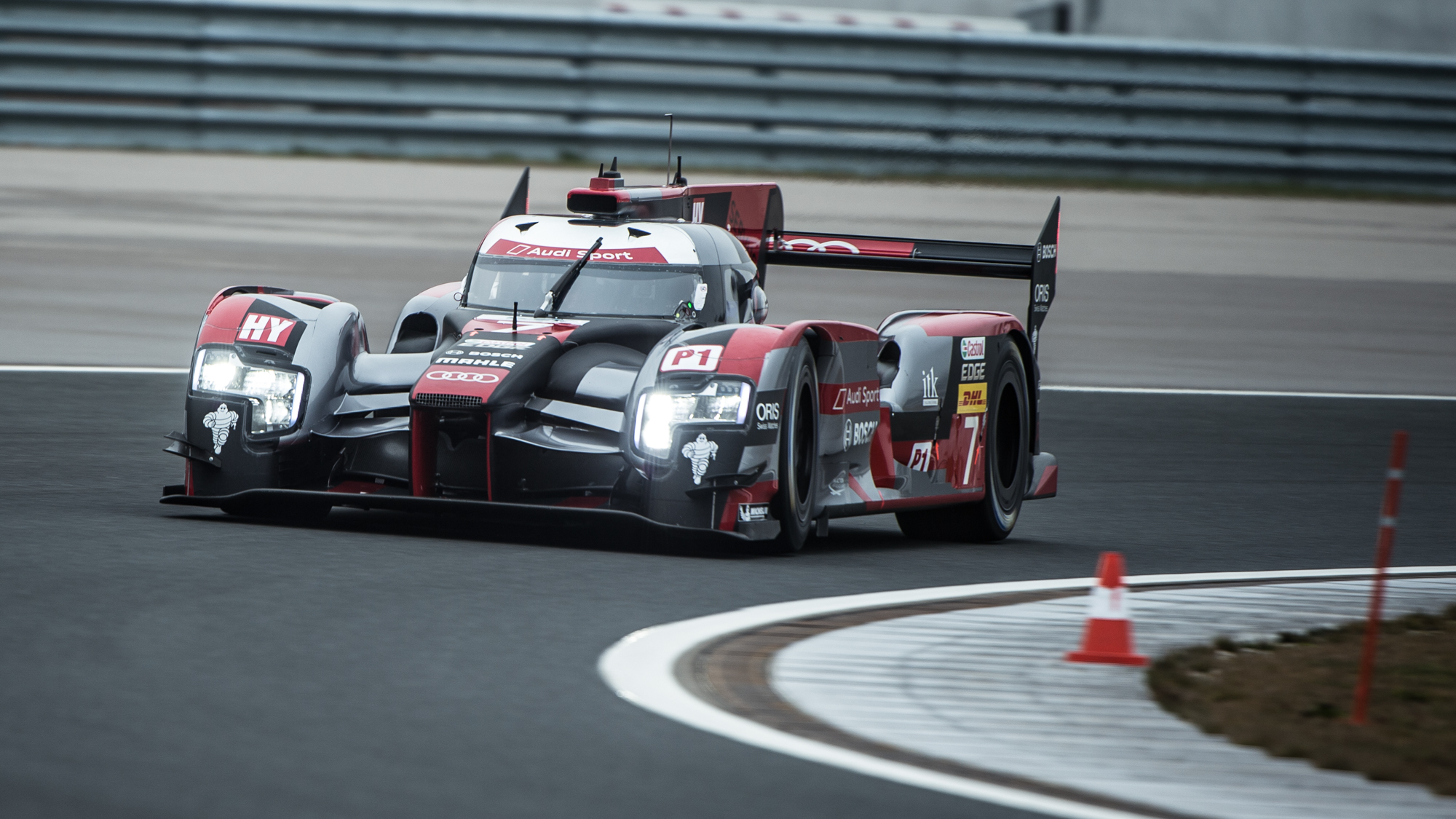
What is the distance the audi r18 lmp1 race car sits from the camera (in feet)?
26.9

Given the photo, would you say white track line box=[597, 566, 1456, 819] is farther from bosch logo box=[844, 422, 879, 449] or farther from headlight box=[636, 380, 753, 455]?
bosch logo box=[844, 422, 879, 449]

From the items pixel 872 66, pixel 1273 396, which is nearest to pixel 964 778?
pixel 1273 396

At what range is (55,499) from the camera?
359 inches

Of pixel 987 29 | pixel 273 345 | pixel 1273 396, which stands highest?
pixel 987 29

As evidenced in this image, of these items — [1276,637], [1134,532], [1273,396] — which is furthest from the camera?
[1273,396]

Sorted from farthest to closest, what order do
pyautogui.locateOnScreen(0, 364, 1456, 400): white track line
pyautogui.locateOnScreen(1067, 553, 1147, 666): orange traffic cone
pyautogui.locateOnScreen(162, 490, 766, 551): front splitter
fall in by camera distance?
pyautogui.locateOnScreen(0, 364, 1456, 400): white track line → pyautogui.locateOnScreen(162, 490, 766, 551): front splitter → pyautogui.locateOnScreen(1067, 553, 1147, 666): orange traffic cone

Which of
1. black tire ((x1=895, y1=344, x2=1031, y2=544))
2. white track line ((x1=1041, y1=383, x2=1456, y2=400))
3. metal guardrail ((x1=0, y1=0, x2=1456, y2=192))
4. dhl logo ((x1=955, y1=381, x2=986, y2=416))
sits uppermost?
metal guardrail ((x1=0, y1=0, x2=1456, y2=192))

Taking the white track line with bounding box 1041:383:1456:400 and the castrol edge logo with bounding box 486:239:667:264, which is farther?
the white track line with bounding box 1041:383:1456:400

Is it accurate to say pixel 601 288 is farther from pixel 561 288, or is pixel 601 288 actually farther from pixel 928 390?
pixel 928 390

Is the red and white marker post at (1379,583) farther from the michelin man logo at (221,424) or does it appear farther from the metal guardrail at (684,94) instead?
the metal guardrail at (684,94)

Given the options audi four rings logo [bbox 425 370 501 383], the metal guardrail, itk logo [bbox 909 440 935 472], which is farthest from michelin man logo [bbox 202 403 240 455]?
the metal guardrail

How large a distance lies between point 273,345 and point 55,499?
1.22 metres

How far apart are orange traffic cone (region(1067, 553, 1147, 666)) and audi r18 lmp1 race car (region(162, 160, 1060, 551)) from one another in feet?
6.43

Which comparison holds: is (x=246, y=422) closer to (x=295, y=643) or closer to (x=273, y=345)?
(x=273, y=345)
